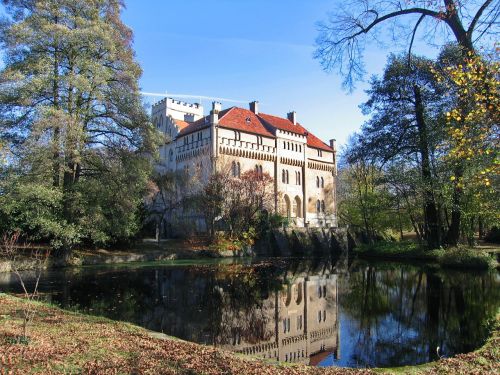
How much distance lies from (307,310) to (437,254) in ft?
61.7

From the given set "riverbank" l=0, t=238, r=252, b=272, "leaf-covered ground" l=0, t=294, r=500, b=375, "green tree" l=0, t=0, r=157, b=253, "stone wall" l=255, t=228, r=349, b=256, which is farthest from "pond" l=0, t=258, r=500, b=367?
"stone wall" l=255, t=228, r=349, b=256

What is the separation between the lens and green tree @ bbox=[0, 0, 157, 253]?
22.0 metres

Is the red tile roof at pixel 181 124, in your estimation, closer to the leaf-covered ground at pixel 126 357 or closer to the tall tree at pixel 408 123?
the tall tree at pixel 408 123

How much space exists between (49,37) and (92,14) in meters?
2.97

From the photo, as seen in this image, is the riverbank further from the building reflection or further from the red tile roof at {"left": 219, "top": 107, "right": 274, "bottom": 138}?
the red tile roof at {"left": 219, "top": 107, "right": 274, "bottom": 138}

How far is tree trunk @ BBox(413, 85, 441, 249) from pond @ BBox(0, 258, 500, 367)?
22.9ft

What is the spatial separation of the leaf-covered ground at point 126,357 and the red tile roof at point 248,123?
42587 mm

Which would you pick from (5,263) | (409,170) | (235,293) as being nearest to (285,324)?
(235,293)

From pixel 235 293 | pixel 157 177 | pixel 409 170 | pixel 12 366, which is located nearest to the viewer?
pixel 12 366

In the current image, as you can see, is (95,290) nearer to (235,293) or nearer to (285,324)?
(235,293)

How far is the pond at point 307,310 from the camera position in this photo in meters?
8.95

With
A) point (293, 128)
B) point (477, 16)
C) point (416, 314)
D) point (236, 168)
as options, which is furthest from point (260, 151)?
point (477, 16)

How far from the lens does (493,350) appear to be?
710 cm

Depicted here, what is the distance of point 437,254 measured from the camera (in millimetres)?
28406
